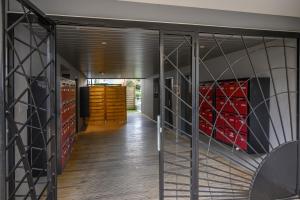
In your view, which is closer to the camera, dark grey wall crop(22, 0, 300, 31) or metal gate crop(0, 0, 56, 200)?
metal gate crop(0, 0, 56, 200)

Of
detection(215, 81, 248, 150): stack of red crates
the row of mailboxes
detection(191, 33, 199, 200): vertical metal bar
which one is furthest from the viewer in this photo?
detection(215, 81, 248, 150): stack of red crates

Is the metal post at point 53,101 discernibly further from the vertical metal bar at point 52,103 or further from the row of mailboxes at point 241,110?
the row of mailboxes at point 241,110

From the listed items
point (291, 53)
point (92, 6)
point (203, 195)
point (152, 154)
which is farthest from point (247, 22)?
point (152, 154)

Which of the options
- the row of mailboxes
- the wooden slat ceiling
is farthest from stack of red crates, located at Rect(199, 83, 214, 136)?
the wooden slat ceiling

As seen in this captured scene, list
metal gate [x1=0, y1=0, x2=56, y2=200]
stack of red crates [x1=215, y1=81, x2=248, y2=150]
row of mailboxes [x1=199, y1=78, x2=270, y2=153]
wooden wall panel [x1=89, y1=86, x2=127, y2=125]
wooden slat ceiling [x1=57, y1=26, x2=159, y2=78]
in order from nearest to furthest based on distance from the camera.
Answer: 1. metal gate [x1=0, y1=0, x2=56, y2=200]
2. wooden slat ceiling [x1=57, y1=26, x2=159, y2=78]
3. row of mailboxes [x1=199, y1=78, x2=270, y2=153]
4. stack of red crates [x1=215, y1=81, x2=248, y2=150]
5. wooden wall panel [x1=89, y1=86, x2=127, y2=125]

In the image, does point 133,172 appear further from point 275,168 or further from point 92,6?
point 92,6

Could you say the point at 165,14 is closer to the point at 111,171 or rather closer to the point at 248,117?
the point at 248,117

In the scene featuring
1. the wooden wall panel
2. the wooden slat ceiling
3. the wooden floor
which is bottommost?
the wooden floor

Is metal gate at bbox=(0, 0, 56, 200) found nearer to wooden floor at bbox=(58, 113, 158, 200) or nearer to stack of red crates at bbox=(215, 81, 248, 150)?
wooden floor at bbox=(58, 113, 158, 200)

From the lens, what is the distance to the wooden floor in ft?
11.2

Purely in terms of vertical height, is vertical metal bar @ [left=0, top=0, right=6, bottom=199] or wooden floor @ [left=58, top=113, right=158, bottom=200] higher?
vertical metal bar @ [left=0, top=0, right=6, bottom=199]

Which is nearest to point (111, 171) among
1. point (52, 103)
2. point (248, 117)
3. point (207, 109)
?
point (52, 103)

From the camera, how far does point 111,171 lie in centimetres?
430

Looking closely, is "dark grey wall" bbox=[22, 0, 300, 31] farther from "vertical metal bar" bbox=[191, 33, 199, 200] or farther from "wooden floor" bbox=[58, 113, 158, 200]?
"wooden floor" bbox=[58, 113, 158, 200]
